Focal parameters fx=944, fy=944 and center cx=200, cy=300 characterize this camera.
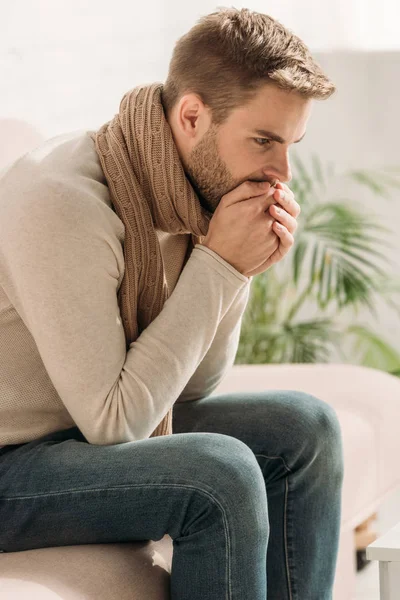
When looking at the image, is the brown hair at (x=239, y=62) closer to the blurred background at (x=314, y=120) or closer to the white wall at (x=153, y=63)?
the white wall at (x=153, y=63)

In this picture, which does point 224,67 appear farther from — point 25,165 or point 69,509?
point 69,509

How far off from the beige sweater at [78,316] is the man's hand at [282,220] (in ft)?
0.33

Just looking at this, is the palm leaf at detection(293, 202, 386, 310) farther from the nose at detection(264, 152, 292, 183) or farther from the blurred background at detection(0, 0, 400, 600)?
the nose at detection(264, 152, 292, 183)

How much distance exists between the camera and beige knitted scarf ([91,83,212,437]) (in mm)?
1311

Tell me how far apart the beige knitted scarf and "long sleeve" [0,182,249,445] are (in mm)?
75

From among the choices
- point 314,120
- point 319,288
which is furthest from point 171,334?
point 314,120

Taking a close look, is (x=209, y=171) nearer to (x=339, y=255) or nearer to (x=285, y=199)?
(x=285, y=199)

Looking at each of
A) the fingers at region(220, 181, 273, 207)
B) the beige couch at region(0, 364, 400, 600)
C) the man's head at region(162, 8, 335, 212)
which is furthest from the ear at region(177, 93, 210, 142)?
the beige couch at region(0, 364, 400, 600)

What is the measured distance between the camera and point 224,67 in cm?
135

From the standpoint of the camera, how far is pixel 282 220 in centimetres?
137

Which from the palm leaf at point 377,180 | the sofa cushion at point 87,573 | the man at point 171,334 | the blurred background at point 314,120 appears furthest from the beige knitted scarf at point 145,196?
the palm leaf at point 377,180

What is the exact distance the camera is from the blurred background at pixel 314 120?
2.51 metres

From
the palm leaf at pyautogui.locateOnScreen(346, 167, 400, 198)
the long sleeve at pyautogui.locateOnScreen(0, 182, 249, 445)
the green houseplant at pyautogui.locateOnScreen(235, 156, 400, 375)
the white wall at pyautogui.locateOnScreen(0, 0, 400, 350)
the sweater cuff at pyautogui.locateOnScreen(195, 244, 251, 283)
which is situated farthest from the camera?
the palm leaf at pyautogui.locateOnScreen(346, 167, 400, 198)

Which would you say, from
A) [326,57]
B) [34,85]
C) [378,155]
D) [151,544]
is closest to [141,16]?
[34,85]
